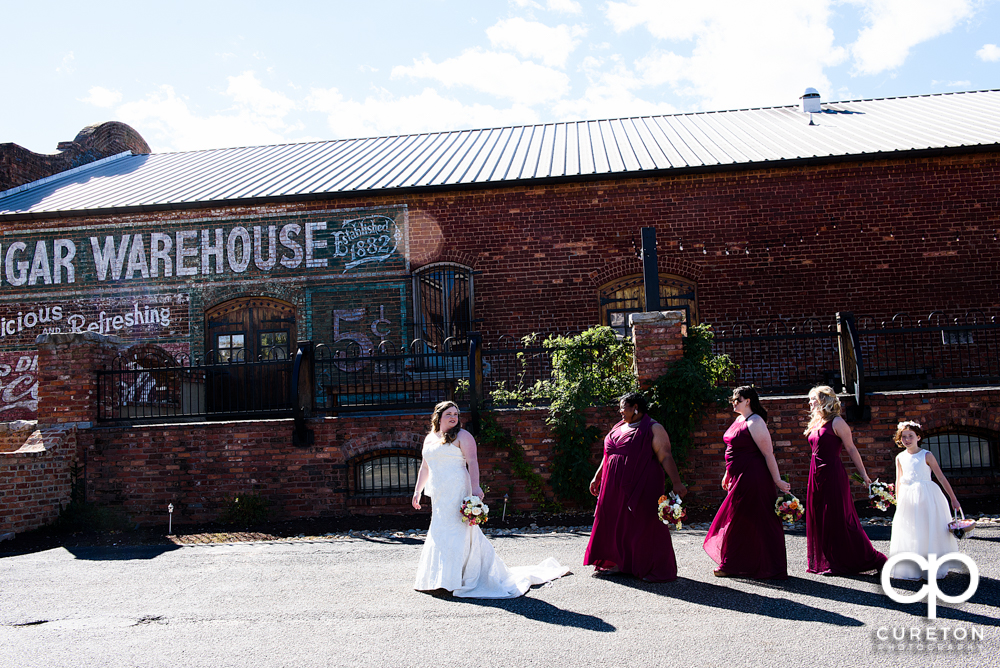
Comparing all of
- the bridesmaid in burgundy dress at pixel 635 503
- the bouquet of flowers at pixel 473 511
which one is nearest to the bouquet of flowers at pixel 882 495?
the bridesmaid in burgundy dress at pixel 635 503

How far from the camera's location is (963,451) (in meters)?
8.45

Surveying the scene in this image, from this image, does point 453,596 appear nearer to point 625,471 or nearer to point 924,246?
point 625,471

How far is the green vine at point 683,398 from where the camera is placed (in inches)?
318

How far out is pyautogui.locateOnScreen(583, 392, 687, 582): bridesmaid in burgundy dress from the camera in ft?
17.7

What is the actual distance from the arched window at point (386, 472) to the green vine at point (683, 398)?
123 inches

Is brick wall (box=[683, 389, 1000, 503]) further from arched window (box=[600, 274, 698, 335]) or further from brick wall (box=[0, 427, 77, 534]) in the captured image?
brick wall (box=[0, 427, 77, 534])

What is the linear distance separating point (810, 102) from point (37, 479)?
56.2ft

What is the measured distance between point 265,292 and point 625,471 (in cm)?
972

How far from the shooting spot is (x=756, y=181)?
12.6 metres

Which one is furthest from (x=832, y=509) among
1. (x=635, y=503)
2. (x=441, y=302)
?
(x=441, y=302)

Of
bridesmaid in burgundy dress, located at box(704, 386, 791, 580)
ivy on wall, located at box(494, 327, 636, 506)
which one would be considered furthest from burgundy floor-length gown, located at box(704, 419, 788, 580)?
ivy on wall, located at box(494, 327, 636, 506)

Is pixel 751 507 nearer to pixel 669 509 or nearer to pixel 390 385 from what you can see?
pixel 669 509

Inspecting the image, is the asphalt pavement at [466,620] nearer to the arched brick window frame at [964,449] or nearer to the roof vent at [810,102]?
the arched brick window frame at [964,449]

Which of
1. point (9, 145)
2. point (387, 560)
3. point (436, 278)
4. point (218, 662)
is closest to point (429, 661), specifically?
point (218, 662)
